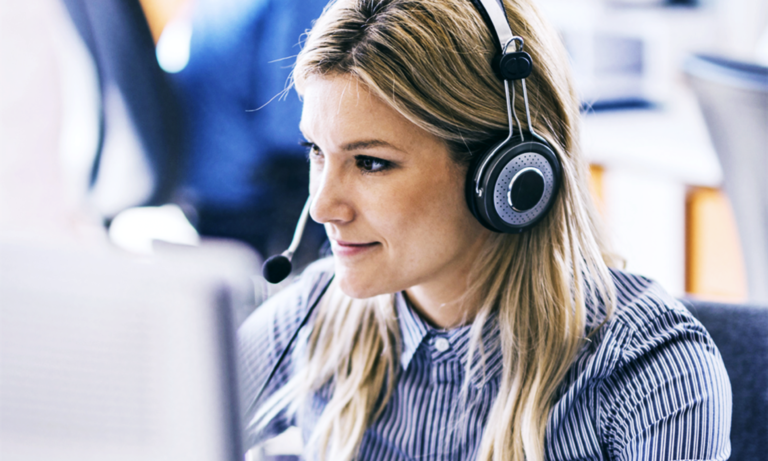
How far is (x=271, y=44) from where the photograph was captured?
1.64m

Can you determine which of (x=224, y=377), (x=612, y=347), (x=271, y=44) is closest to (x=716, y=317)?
(x=612, y=347)

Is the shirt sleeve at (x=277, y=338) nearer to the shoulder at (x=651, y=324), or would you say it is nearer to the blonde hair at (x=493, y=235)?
the blonde hair at (x=493, y=235)

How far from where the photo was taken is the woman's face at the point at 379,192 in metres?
0.78

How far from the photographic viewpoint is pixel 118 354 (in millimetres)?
323

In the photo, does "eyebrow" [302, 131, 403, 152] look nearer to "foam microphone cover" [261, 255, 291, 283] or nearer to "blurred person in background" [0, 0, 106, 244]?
"foam microphone cover" [261, 255, 291, 283]

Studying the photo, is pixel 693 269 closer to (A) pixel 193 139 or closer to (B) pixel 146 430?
(A) pixel 193 139

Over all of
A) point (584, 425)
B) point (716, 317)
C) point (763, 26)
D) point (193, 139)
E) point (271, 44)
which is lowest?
point (584, 425)

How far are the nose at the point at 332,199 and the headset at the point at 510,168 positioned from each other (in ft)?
0.50

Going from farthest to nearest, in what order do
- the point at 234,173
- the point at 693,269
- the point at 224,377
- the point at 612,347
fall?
the point at 693,269, the point at 234,173, the point at 612,347, the point at 224,377

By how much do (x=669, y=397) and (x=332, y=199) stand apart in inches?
17.9

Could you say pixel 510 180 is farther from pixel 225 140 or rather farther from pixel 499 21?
pixel 225 140

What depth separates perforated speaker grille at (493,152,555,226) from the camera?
755 mm

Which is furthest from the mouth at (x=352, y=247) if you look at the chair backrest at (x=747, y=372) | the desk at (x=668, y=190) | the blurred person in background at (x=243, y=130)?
the desk at (x=668, y=190)

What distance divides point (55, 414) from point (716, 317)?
0.82 metres
